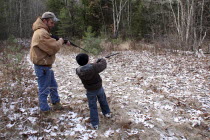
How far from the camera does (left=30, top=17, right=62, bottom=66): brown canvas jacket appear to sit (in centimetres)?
377

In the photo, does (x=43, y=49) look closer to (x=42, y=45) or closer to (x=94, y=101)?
(x=42, y=45)

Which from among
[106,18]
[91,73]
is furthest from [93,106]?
[106,18]

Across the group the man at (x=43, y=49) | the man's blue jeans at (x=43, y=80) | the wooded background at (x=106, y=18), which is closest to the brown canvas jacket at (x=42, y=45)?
the man at (x=43, y=49)

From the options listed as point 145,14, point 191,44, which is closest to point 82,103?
point 191,44

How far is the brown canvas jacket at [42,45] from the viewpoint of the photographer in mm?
3773

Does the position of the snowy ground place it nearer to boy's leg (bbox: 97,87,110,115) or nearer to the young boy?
boy's leg (bbox: 97,87,110,115)

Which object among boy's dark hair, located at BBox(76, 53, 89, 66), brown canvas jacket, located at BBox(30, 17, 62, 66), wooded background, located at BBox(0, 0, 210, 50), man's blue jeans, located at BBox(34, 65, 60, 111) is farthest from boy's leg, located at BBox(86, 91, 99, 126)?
wooded background, located at BBox(0, 0, 210, 50)

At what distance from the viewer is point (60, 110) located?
4.67 m

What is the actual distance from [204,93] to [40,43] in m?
5.30

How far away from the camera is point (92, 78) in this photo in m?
3.69

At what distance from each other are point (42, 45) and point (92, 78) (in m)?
1.29

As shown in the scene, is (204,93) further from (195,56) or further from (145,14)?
(145,14)

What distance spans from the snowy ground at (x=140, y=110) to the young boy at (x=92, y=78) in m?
0.49

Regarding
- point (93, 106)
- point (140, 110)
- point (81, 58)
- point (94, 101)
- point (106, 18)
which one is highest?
point (106, 18)
